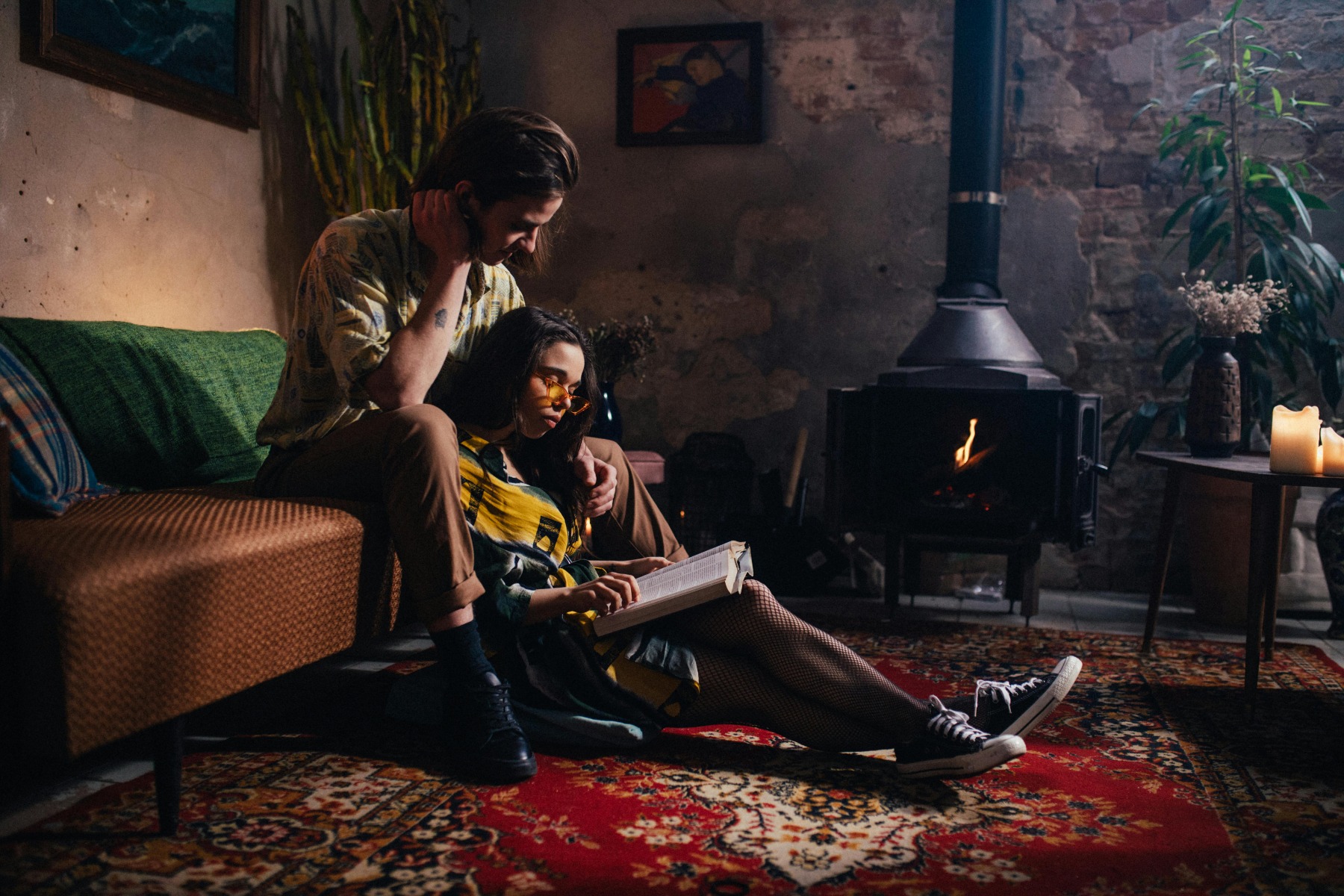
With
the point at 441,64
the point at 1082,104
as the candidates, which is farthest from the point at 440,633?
the point at 1082,104

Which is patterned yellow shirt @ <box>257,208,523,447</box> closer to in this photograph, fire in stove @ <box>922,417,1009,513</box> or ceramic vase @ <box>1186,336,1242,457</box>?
fire in stove @ <box>922,417,1009,513</box>

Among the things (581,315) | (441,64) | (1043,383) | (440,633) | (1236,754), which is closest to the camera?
(440,633)

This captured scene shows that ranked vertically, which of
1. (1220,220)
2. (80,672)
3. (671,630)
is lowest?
(671,630)

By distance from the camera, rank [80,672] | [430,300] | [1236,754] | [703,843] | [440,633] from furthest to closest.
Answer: [1236,754], [430,300], [440,633], [703,843], [80,672]

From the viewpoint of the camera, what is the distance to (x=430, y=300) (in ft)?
6.08

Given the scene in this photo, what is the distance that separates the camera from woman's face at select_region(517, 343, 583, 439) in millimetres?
1938

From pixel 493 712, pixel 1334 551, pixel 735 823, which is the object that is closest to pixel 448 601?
pixel 493 712

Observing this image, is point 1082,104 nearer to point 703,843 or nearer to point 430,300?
point 430,300

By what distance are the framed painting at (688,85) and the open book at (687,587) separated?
8.58 feet

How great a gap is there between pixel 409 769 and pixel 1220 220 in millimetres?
3475

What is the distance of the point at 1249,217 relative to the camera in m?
3.51

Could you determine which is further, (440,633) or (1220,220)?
→ (1220,220)

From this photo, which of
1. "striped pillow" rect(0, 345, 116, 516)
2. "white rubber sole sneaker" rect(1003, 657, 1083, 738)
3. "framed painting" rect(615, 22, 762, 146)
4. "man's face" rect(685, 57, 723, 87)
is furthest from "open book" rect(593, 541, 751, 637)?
"man's face" rect(685, 57, 723, 87)

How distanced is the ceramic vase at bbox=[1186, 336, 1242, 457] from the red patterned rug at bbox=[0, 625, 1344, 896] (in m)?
0.95
